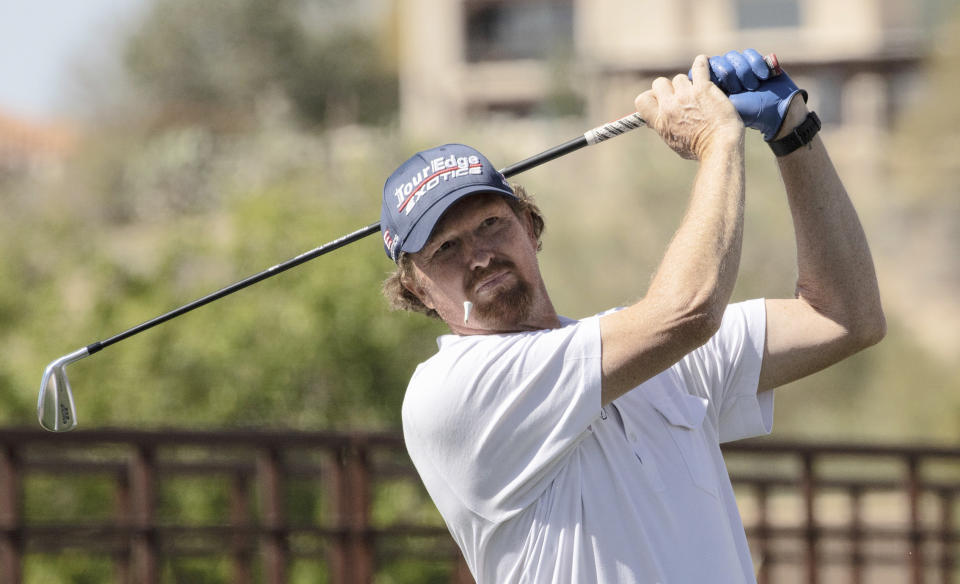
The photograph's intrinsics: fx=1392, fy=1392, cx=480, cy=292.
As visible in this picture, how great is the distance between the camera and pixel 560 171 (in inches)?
1064

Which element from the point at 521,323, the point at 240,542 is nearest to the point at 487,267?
the point at 521,323

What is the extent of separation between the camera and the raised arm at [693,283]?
215cm

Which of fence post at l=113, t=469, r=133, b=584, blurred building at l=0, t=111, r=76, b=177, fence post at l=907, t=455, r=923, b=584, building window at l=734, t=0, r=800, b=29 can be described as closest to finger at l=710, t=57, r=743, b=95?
fence post at l=113, t=469, r=133, b=584

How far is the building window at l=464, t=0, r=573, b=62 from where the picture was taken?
1581 inches

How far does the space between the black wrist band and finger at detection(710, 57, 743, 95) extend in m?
0.12

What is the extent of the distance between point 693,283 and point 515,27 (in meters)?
39.4

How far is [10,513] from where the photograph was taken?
4.48 m

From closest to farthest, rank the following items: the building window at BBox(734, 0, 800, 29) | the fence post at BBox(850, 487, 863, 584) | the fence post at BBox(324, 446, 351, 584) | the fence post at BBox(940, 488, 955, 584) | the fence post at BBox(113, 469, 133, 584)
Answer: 1. the fence post at BBox(324, 446, 351, 584)
2. the fence post at BBox(113, 469, 133, 584)
3. the fence post at BBox(850, 487, 863, 584)
4. the fence post at BBox(940, 488, 955, 584)
5. the building window at BBox(734, 0, 800, 29)

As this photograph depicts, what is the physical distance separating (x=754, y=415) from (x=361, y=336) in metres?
9.31

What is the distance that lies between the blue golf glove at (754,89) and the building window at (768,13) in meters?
36.6

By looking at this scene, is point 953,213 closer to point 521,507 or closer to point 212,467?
point 212,467

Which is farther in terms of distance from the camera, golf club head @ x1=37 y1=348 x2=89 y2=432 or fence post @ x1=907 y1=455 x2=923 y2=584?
fence post @ x1=907 y1=455 x2=923 y2=584

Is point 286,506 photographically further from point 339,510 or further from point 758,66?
point 758,66

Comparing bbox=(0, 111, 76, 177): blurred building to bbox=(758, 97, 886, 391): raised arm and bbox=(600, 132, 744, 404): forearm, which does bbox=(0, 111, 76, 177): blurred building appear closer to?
bbox=(758, 97, 886, 391): raised arm
